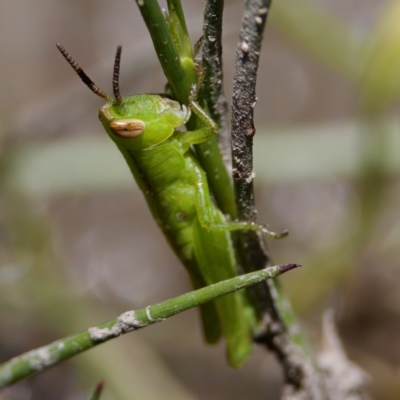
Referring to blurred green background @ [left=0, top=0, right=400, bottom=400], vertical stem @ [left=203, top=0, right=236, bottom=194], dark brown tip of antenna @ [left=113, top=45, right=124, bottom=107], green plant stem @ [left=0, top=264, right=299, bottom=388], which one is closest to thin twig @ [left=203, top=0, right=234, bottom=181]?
vertical stem @ [left=203, top=0, right=236, bottom=194]

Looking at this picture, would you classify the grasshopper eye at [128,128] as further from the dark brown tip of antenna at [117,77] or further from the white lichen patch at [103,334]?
the white lichen patch at [103,334]

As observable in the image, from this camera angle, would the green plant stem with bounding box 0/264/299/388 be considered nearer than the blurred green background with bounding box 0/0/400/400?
Yes

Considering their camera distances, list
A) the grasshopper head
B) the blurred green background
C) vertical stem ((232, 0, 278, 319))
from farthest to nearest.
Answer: the blurred green background < the grasshopper head < vertical stem ((232, 0, 278, 319))

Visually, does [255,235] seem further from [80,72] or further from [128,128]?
[80,72]

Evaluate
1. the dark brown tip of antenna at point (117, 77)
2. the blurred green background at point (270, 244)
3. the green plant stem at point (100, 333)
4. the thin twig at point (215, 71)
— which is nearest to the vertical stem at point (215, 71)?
the thin twig at point (215, 71)

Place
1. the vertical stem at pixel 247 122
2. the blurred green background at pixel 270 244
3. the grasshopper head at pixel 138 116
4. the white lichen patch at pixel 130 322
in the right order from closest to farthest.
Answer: the vertical stem at pixel 247 122, the white lichen patch at pixel 130 322, the grasshopper head at pixel 138 116, the blurred green background at pixel 270 244

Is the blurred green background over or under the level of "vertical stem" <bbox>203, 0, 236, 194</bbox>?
under

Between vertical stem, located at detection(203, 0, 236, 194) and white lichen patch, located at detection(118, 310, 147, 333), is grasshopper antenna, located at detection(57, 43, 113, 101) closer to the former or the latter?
vertical stem, located at detection(203, 0, 236, 194)

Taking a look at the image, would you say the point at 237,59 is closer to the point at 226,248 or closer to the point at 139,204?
the point at 226,248
